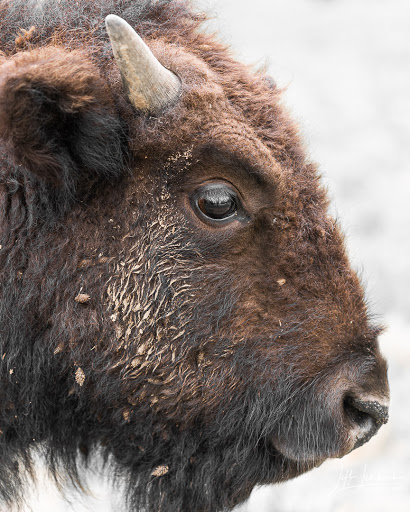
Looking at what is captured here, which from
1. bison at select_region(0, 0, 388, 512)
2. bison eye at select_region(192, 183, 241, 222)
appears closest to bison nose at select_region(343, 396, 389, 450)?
bison at select_region(0, 0, 388, 512)

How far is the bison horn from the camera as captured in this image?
410 cm

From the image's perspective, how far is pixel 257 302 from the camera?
15.4 feet

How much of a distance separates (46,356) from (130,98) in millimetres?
1705

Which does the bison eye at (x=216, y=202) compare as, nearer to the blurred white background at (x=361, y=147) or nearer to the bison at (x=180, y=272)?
the bison at (x=180, y=272)

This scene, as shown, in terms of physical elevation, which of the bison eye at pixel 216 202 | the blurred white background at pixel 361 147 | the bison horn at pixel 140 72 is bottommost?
the blurred white background at pixel 361 147

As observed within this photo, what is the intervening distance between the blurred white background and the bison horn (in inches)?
68.2

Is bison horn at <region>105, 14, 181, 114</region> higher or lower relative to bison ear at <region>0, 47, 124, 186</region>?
higher

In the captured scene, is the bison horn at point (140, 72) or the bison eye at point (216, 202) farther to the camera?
the bison eye at point (216, 202)

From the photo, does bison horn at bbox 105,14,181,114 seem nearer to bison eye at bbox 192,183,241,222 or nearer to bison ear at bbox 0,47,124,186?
bison ear at bbox 0,47,124,186

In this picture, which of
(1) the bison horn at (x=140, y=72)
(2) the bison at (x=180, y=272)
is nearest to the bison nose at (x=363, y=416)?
(2) the bison at (x=180, y=272)

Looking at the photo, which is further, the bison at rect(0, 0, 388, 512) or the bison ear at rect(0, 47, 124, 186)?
the bison at rect(0, 0, 388, 512)

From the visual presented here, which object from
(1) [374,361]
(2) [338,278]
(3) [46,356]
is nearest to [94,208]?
(3) [46,356]

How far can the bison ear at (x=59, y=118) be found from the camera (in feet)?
13.4

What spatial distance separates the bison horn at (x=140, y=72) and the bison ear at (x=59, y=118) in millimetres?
186
